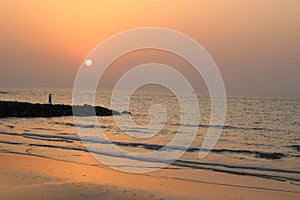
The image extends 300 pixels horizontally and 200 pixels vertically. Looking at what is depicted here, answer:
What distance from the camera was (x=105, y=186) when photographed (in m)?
13.8

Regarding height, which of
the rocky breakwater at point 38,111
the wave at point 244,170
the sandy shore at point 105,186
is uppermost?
the rocky breakwater at point 38,111

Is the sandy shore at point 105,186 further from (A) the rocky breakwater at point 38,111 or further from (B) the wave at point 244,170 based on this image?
(A) the rocky breakwater at point 38,111

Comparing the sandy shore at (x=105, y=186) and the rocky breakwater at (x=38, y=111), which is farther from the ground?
the rocky breakwater at (x=38, y=111)

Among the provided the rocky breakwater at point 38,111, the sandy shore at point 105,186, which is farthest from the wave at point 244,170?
the rocky breakwater at point 38,111

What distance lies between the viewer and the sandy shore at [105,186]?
12539 millimetres

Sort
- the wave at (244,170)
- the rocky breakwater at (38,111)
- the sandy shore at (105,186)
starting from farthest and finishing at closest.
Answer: the rocky breakwater at (38,111), the wave at (244,170), the sandy shore at (105,186)

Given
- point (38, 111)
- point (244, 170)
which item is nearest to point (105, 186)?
point (244, 170)

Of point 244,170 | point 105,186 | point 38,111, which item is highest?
point 38,111

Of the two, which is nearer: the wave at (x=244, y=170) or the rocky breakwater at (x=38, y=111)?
the wave at (x=244, y=170)

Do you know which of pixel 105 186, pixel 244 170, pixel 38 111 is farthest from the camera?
pixel 38 111

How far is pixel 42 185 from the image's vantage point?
1345 centimetres

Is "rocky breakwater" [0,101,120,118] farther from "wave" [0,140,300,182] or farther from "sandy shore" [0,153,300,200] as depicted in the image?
"sandy shore" [0,153,300,200]

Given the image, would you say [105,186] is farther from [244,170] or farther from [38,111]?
[38,111]

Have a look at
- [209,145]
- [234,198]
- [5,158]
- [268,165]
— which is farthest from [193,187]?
[209,145]
